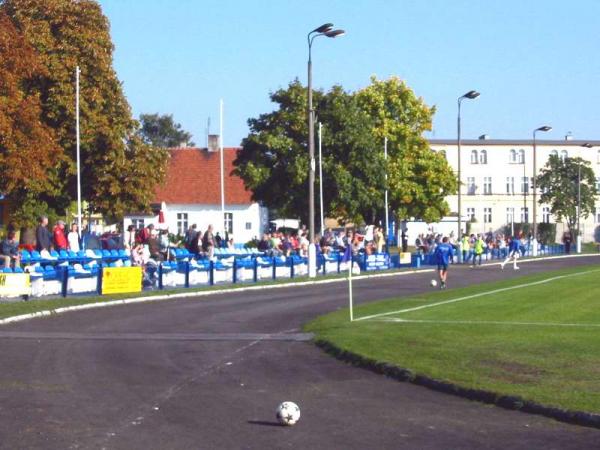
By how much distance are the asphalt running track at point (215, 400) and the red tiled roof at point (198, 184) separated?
65.1 m

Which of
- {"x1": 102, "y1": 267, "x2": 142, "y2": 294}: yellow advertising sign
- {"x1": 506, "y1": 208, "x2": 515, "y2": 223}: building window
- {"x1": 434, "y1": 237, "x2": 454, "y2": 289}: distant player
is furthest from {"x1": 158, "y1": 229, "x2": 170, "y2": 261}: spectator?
{"x1": 506, "y1": 208, "x2": 515, "y2": 223}: building window

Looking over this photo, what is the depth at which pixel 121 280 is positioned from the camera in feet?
105

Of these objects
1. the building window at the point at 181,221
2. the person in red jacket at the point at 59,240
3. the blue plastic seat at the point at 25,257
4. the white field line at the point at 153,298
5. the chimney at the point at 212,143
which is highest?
the chimney at the point at 212,143

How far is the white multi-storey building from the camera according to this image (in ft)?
396

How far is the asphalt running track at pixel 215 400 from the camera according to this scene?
1020 cm

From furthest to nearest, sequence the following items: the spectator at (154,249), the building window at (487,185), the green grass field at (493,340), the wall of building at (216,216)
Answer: the building window at (487,185), the wall of building at (216,216), the spectator at (154,249), the green grass field at (493,340)

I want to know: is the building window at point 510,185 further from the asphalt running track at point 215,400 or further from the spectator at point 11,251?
the asphalt running track at point 215,400

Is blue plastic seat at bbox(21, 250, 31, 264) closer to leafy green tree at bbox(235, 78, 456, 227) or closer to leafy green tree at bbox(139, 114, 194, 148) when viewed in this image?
leafy green tree at bbox(235, 78, 456, 227)

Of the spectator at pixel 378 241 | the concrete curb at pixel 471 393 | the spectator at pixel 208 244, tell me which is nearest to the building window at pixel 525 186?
the spectator at pixel 378 241

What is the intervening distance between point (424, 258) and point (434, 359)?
46.7 metres

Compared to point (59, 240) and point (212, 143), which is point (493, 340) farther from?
point (212, 143)

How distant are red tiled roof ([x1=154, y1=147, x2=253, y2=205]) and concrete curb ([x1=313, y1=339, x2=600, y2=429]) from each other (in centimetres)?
6970

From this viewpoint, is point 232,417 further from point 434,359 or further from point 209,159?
point 209,159

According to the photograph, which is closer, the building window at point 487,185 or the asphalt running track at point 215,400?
the asphalt running track at point 215,400
